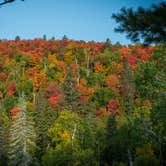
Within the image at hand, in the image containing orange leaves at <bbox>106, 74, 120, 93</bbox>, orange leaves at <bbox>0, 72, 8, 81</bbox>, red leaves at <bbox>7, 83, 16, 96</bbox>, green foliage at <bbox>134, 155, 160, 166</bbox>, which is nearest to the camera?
green foliage at <bbox>134, 155, 160, 166</bbox>

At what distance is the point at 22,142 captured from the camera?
42.1 meters

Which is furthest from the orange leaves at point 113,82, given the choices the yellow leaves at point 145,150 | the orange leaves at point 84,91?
the yellow leaves at point 145,150

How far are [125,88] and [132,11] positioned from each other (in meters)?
70.3

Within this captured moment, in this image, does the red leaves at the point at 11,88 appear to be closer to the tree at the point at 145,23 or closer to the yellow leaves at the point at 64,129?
the yellow leaves at the point at 64,129

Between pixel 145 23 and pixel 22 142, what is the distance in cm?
3655

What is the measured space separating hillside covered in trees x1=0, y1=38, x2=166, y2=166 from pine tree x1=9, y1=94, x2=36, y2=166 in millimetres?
103

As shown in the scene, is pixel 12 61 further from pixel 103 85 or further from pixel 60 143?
pixel 60 143

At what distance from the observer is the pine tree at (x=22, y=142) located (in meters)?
40.8

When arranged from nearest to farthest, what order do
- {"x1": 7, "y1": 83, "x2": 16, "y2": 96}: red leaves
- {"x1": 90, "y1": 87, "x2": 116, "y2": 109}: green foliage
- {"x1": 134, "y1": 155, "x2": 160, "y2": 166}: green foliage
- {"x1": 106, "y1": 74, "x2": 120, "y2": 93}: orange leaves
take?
{"x1": 134, "y1": 155, "x2": 160, "y2": 166}: green foliage < {"x1": 90, "y1": 87, "x2": 116, "y2": 109}: green foliage < {"x1": 106, "y1": 74, "x2": 120, "y2": 93}: orange leaves < {"x1": 7, "y1": 83, "x2": 16, "y2": 96}: red leaves

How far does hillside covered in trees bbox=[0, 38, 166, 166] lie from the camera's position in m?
30.7

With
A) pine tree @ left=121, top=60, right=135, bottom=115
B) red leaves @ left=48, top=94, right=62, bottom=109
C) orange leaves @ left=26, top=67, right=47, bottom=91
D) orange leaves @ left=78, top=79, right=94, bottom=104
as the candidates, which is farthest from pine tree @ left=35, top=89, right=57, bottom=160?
orange leaves @ left=26, top=67, right=47, bottom=91

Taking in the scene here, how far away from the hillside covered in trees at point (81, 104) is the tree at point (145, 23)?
0.37 m

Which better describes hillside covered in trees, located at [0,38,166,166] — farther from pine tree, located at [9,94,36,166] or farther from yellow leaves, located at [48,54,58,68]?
yellow leaves, located at [48,54,58,68]

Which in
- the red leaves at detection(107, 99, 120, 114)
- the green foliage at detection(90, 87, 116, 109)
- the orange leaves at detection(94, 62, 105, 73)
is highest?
the orange leaves at detection(94, 62, 105, 73)
